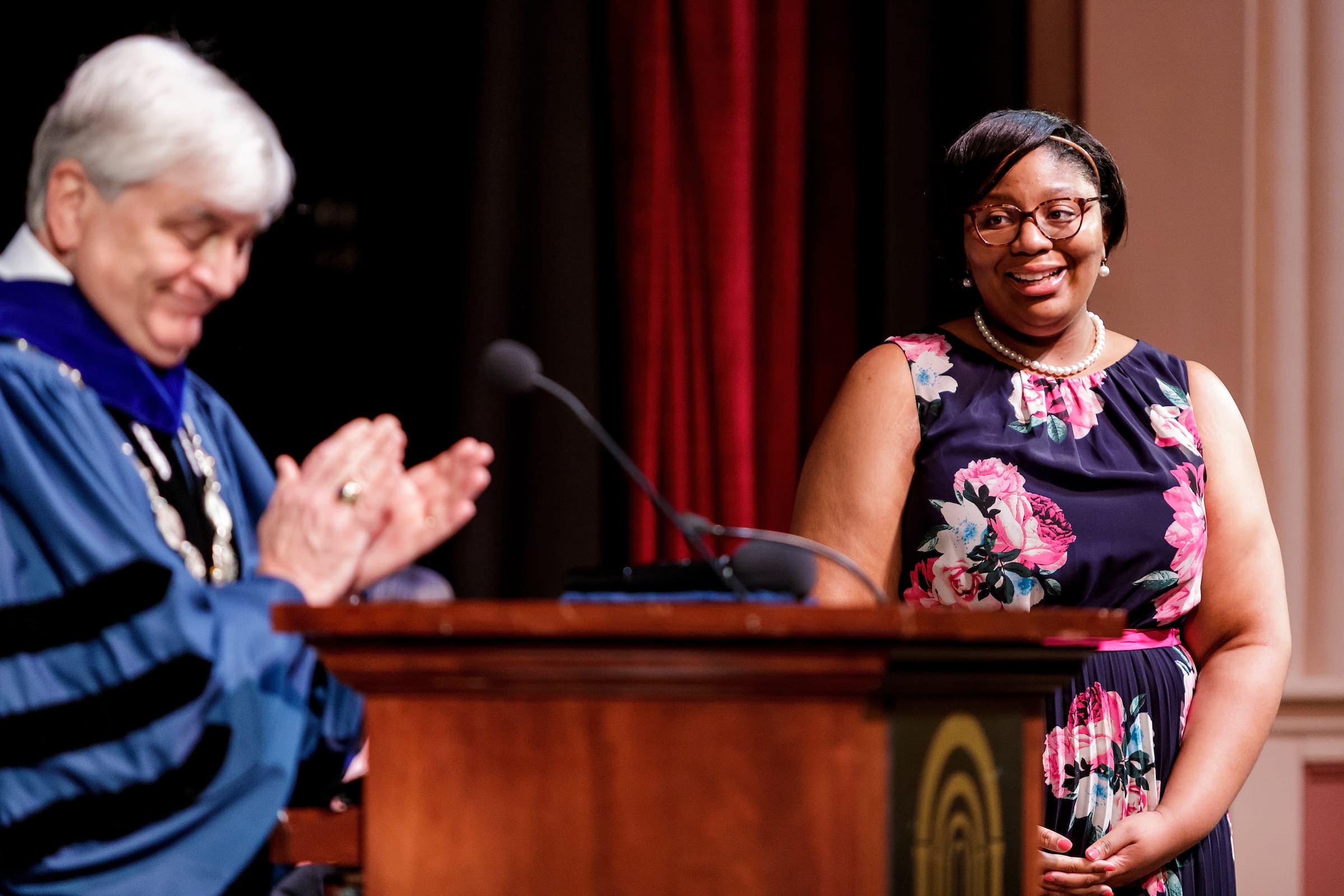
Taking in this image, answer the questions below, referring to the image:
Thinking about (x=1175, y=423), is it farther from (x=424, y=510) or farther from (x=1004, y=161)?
(x=424, y=510)

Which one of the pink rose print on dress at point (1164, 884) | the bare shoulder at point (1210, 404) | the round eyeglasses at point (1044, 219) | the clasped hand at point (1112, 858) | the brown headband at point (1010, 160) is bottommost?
the pink rose print on dress at point (1164, 884)

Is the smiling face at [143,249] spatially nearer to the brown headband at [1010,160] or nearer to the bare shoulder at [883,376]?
the bare shoulder at [883,376]

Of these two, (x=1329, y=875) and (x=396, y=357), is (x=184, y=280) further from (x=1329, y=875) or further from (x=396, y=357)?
(x=1329, y=875)

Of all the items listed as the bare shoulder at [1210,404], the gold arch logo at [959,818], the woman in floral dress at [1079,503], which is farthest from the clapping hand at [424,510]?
the bare shoulder at [1210,404]

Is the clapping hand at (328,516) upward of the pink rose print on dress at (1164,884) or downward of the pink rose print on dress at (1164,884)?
upward

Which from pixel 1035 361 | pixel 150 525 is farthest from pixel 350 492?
pixel 1035 361

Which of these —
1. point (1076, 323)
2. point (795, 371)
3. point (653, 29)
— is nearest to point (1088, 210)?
point (1076, 323)

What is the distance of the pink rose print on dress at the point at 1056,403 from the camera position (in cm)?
231

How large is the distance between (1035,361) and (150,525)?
1.46 m

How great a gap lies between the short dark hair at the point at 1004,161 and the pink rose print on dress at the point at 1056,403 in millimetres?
257

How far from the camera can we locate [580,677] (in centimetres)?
127

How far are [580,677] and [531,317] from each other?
2.08 m

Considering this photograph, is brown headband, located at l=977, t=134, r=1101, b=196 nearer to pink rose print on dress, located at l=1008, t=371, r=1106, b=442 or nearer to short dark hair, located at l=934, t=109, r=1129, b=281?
short dark hair, located at l=934, t=109, r=1129, b=281

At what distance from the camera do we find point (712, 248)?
3408 millimetres
